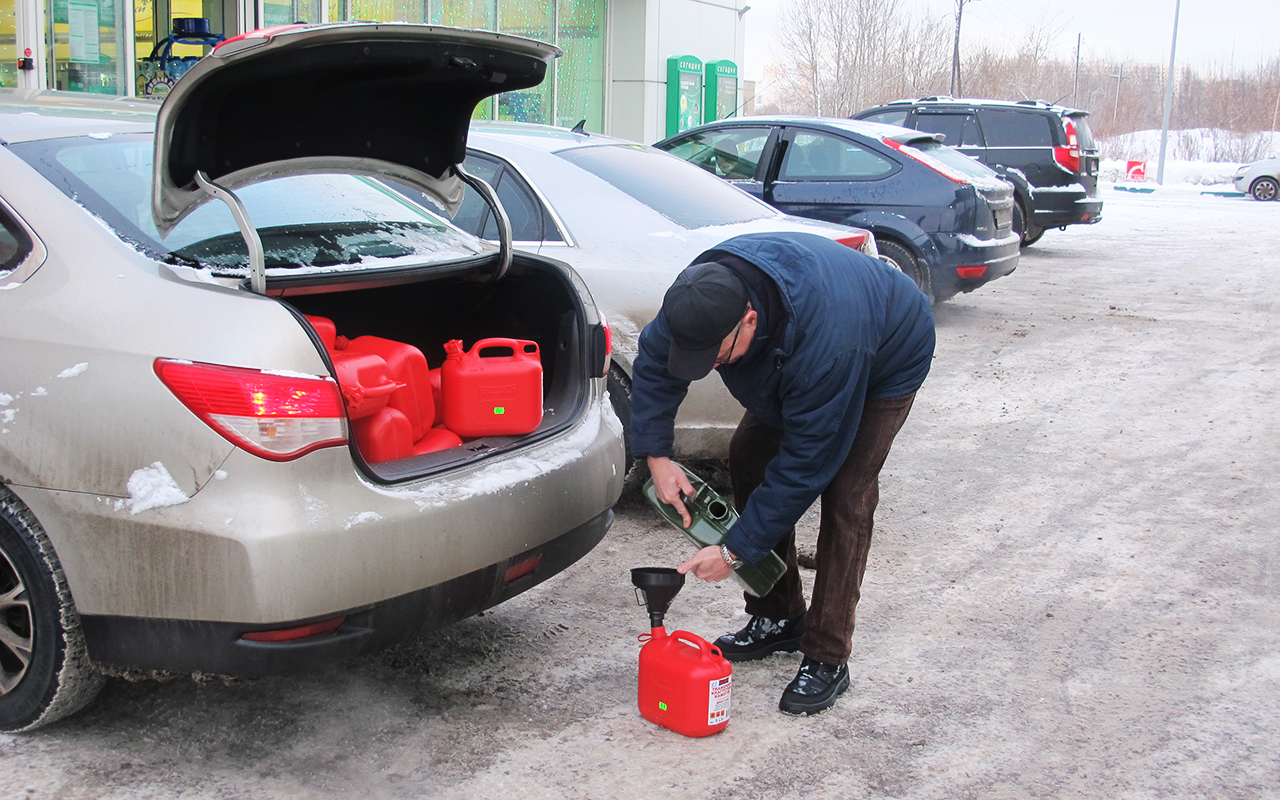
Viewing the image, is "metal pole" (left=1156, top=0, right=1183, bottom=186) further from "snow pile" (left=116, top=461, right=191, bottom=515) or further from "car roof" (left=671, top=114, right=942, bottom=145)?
"snow pile" (left=116, top=461, right=191, bottom=515)

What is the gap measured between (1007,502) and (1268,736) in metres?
2.04

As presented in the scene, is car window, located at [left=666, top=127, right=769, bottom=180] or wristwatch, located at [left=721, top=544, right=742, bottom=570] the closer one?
wristwatch, located at [left=721, top=544, right=742, bottom=570]

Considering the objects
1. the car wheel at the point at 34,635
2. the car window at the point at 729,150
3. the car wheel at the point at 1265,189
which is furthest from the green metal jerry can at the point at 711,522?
the car wheel at the point at 1265,189

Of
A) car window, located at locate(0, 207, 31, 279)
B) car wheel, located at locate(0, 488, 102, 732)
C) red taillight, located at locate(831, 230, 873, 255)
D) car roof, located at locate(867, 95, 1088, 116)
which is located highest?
car roof, located at locate(867, 95, 1088, 116)

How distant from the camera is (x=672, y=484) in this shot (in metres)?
3.15

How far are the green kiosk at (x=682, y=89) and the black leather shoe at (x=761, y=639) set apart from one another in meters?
13.9

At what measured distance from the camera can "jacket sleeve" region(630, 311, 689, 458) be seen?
3131 mm

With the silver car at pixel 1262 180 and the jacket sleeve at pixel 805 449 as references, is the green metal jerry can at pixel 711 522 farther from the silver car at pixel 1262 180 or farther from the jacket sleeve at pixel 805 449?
the silver car at pixel 1262 180

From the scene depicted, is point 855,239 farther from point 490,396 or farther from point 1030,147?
point 1030,147

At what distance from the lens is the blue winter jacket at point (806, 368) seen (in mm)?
2844

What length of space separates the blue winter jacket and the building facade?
182 inches

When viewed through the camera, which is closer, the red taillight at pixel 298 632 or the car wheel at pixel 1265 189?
the red taillight at pixel 298 632

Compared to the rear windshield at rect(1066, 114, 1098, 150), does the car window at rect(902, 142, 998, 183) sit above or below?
below

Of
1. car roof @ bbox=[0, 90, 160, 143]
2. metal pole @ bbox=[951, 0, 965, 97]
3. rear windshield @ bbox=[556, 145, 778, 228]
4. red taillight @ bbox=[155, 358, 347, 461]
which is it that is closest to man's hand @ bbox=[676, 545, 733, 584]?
red taillight @ bbox=[155, 358, 347, 461]
